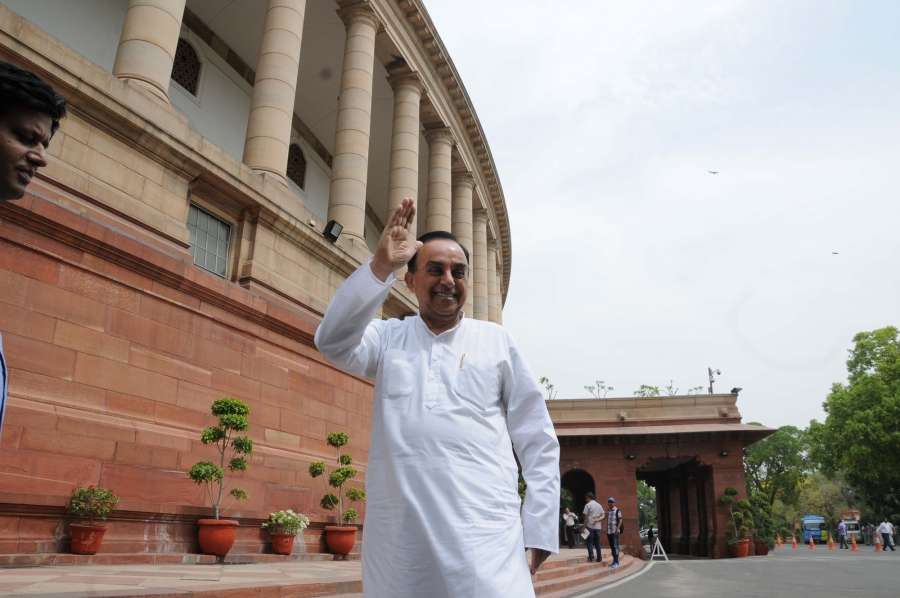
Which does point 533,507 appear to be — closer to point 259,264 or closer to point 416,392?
point 416,392

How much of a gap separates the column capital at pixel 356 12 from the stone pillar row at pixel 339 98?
1.0 inches

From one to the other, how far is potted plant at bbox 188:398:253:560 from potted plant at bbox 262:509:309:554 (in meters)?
0.69

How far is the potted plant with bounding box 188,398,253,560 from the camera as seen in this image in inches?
312

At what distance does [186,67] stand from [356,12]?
4.63 metres

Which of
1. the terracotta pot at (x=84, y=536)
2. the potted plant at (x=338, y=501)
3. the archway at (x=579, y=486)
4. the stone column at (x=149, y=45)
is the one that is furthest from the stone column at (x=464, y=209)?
the terracotta pot at (x=84, y=536)

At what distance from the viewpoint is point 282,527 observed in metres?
9.14

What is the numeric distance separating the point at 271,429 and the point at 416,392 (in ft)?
28.0

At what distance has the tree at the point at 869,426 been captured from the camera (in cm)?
3809

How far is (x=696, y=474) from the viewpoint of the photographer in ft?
97.9

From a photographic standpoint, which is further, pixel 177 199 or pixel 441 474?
pixel 177 199

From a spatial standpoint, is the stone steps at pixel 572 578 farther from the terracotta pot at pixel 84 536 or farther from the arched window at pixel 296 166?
the arched window at pixel 296 166

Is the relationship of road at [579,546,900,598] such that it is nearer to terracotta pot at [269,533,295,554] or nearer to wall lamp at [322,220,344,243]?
terracotta pot at [269,533,295,554]

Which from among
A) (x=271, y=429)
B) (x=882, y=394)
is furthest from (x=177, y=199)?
(x=882, y=394)

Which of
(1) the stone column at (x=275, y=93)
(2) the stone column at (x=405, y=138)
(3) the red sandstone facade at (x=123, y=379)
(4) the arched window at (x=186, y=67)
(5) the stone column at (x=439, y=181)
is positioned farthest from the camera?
(5) the stone column at (x=439, y=181)
